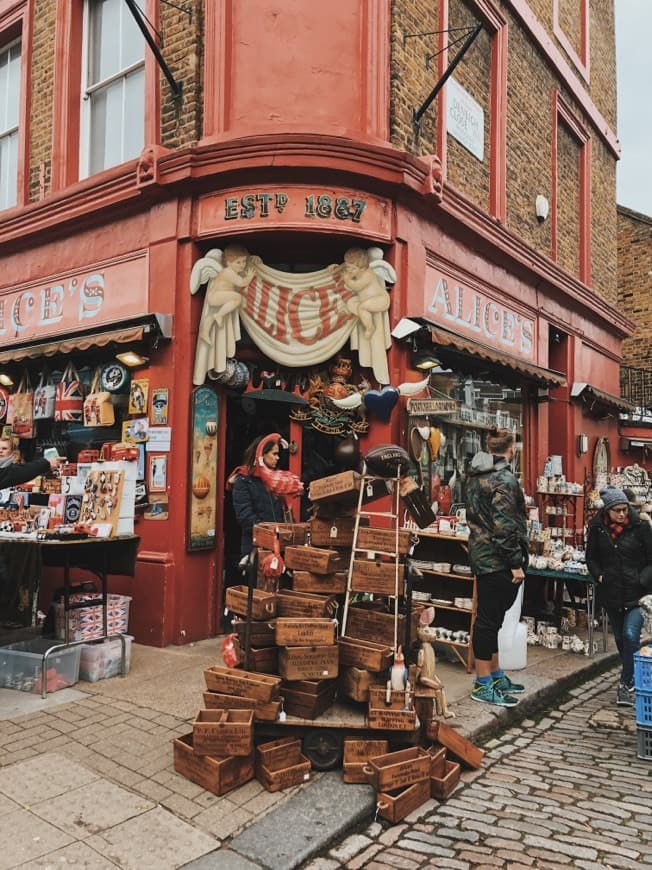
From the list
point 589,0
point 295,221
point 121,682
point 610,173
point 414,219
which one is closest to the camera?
point 121,682

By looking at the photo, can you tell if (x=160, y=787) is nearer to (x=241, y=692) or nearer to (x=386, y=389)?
(x=241, y=692)

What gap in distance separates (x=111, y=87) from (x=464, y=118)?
15.9ft

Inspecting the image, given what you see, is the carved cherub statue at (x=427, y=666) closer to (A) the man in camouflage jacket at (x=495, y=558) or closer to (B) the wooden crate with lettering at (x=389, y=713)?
(B) the wooden crate with lettering at (x=389, y=713)

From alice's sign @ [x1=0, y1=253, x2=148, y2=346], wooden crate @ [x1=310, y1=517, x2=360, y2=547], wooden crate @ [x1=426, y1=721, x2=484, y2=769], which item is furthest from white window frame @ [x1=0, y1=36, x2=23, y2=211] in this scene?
wooden crate @ [x1=426, y1=721, x2=484, y2=769]

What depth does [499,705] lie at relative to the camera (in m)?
5.46

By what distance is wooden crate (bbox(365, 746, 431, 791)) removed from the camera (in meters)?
3.87

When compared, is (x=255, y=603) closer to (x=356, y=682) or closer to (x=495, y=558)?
(x=356, y=682)

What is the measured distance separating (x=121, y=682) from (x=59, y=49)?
849 centimetres

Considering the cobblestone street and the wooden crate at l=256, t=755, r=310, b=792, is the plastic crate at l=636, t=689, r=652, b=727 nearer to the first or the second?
the cobblestone street

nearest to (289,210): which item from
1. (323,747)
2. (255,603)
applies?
(255,603)

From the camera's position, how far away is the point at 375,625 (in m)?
4.60

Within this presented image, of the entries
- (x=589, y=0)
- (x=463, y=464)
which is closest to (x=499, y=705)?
(x=463, y=464)

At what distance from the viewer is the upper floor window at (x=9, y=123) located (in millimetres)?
10758

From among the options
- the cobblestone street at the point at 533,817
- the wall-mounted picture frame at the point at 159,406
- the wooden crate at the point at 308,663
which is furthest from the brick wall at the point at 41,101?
the cobblestone street at the point at 533,817
